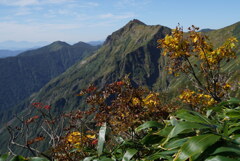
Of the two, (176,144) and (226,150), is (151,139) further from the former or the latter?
(226,150)

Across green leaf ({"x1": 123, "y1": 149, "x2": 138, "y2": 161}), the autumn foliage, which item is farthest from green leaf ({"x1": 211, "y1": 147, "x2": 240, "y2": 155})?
green leaf ({"x1": 123, "y1": 149, "x2": 138, "y2": 161})

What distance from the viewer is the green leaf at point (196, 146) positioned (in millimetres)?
1571

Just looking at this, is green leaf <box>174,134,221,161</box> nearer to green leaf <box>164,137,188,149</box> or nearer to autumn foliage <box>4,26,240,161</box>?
autumn foliage <box>4,26,240,161</box>

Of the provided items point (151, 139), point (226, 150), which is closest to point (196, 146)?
point (226, 150)

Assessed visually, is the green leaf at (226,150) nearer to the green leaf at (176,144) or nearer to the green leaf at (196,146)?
the green leaf at (196,146)

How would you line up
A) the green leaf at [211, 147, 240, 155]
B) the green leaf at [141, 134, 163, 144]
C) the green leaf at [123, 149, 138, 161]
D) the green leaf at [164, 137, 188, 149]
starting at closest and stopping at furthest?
the green leaf at [211, 147, 240, 155]
the green leaf at [164, 137, 188, 149]
the green leaf at [123, 149, 138, 161]
the green leaf at [141, 134, 163, 144]

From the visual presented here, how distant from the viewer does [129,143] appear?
8.46ft

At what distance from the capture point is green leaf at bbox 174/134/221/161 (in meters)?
1.57

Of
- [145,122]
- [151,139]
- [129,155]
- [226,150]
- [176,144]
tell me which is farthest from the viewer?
[145,122]

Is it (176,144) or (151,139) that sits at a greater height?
(176,144)

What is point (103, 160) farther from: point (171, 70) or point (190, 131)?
point (171, 70)

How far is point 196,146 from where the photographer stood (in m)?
1.59

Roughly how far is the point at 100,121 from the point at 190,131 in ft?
12.9

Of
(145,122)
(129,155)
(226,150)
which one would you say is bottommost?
(129,155)
